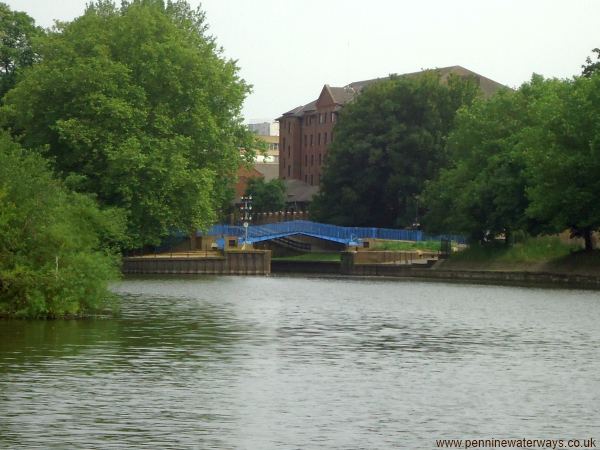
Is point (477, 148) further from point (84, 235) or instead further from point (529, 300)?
point (84, 235)

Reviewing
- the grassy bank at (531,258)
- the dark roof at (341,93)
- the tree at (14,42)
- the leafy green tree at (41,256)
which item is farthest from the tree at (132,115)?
the dark roof at (341,93)

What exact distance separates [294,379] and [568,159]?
56.5 metres

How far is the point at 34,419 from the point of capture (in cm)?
2259

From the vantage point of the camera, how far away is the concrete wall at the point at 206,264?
95.0 m

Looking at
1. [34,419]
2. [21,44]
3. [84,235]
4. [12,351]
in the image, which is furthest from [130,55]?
[34,419]

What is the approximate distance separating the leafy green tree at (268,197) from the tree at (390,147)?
3895cm

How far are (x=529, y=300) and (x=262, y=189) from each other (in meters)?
102

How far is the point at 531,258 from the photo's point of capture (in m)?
94.9

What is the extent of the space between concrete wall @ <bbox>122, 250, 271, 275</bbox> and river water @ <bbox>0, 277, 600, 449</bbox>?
4240cm

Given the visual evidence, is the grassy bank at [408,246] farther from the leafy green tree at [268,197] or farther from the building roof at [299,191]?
the building roof at [299,191]

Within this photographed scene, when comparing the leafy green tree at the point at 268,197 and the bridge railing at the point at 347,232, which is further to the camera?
the leafy green tree at the point at 268,197

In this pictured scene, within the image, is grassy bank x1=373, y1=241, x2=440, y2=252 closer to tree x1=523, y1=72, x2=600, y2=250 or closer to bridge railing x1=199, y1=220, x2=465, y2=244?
bridge railing x1=199, y1=220, x2=465, y2=244

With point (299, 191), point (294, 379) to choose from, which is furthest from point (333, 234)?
point (294, 379)

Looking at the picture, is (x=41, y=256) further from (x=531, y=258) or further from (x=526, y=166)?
(x=531, y=258)
